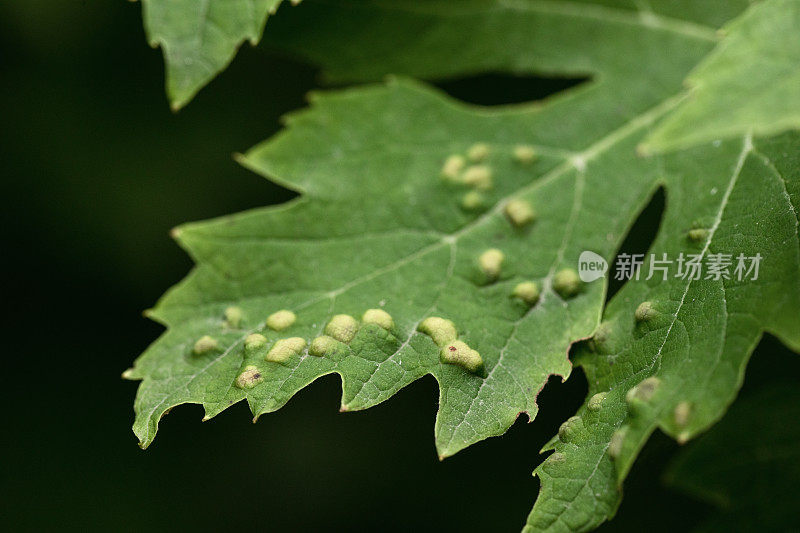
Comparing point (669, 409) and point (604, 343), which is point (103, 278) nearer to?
point (604, 343)

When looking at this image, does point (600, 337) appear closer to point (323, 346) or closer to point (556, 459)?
point (556, 459)

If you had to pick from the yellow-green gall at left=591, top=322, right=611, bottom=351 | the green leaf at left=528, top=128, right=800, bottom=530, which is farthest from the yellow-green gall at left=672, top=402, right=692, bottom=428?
the yellow-green gall at left=591, top=322, right=611, bottom=351

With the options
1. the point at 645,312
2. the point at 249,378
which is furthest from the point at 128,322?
the point at 645,312

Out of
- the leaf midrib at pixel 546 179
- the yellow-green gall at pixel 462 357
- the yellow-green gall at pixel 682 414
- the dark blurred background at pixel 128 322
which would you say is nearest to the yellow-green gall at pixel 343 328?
the leaf midrib at pixel 546 179

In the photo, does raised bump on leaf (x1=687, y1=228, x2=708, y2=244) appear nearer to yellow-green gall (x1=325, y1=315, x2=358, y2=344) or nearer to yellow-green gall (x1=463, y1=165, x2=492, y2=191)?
yellow-green gall (x1=463, y1=165, x2=492, y2=191)

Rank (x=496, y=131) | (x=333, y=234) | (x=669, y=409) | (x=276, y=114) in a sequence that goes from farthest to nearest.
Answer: (x=276, y=114)
(x=496, y=131)
(x=333, y=234)
(x=669, y=409)

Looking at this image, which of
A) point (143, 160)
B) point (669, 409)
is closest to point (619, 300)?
point (669, 409)
